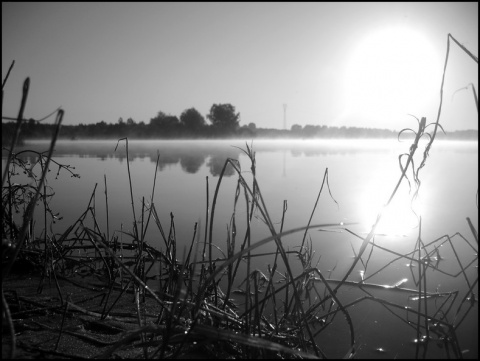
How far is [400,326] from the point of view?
1.35 m

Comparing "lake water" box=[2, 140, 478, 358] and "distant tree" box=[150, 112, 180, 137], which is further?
"distant tree" box=[150, 112, 180, 137]

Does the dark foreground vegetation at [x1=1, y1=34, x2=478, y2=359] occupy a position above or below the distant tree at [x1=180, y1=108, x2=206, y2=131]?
below

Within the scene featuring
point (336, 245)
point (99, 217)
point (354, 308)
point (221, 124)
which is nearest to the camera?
point (354, 308)

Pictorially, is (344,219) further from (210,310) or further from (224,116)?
(224,116)

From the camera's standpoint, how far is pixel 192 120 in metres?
42.3

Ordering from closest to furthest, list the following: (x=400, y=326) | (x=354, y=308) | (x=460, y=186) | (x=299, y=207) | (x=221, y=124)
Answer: (x=400, y=326), (x=354, y=308), (x=299, y=207), (x=460, y=186), (x=221, y=124)

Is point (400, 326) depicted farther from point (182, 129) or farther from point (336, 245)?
point (182, 129)

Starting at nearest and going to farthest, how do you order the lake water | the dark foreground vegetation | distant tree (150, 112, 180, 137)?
the dark foreground vegetation, the lake water, distant tree (150, 112, 180, 137)

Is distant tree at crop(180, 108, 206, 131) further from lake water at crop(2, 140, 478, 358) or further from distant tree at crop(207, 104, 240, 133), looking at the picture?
lake water at crop(2, 140, 478, 358)

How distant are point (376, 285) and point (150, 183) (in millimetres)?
3485

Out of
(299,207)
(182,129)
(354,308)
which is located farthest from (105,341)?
(182,129)

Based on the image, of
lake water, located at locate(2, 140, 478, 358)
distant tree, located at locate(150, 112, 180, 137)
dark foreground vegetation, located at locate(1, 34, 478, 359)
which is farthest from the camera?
distant tree, located at locate(150, 112, 180, 137)

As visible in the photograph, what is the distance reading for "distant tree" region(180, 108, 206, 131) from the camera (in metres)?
41.0

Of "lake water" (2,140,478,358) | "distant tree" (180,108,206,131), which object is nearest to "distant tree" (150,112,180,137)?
"distant tree" (180,108,206,131)
